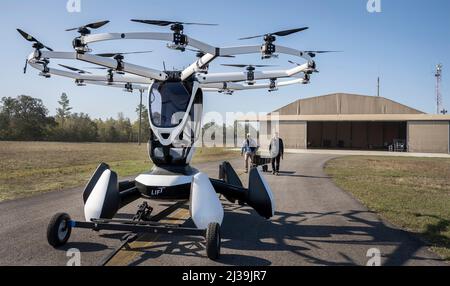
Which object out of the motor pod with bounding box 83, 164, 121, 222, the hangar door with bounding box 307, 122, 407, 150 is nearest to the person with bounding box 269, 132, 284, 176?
the motor pod with bounding box 83, 164, 121, 222

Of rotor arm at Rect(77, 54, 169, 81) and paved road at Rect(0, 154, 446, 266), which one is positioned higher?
rotor arm at Rect(77, 54, 169, 81)

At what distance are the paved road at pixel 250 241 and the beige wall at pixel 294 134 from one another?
147 ft

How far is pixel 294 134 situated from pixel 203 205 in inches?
1956

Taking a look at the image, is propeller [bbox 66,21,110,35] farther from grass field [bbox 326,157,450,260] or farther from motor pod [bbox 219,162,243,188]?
grass field [bbox 326,157,450,260]

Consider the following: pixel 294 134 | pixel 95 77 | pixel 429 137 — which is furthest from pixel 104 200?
pixel 429 137

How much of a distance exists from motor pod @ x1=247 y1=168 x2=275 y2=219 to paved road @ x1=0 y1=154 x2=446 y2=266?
1.36 ft

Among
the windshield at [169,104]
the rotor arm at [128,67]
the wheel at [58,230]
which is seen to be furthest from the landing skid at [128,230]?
the rotor arm at [128,67]

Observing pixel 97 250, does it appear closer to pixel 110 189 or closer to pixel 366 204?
pixel 110 189

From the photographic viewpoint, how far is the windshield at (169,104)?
25.0ft

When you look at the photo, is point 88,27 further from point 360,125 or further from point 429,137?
point 360,125

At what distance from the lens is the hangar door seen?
6419 cm

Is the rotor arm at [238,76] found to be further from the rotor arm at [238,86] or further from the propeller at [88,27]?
the propeller at [88,27]

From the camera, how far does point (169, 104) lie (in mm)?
7660
